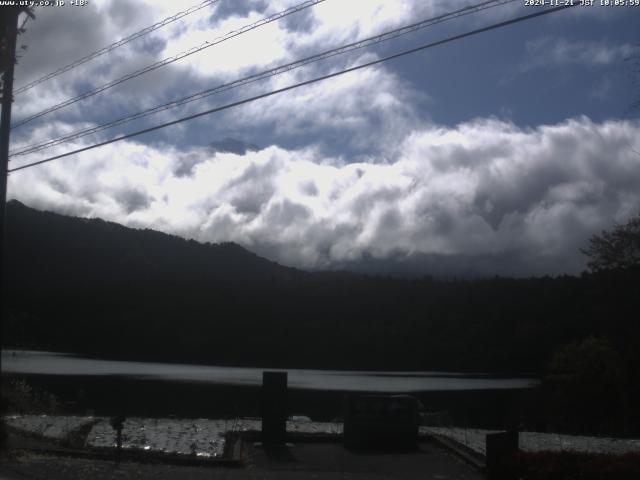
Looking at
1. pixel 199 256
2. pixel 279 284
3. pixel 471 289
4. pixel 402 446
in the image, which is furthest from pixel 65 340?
pixel 402 446

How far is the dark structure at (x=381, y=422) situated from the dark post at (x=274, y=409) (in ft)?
5.05

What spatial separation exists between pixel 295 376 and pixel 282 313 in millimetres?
5922

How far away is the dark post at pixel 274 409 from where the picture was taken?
737 inches

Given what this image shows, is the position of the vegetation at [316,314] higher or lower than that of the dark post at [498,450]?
higher

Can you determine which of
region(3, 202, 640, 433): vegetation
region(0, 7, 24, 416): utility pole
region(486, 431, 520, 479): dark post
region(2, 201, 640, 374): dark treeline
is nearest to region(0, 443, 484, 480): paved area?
region(486, 431, 520, 479): dark post

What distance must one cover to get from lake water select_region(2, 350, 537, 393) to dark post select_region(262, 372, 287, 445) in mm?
41064

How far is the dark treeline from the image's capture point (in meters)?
56.2

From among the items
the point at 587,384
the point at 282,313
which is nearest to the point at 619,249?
the point at 587,384

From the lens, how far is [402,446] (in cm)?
1916

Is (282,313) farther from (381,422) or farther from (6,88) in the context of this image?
(6,88)

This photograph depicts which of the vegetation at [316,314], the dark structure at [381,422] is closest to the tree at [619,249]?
the vegetation at [316,314]

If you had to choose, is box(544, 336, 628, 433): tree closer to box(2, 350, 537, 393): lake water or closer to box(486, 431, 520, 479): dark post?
box(2, 350, 537, 393): lake water

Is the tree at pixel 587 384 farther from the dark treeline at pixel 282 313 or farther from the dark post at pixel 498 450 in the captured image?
the dark post at pixel 498 450

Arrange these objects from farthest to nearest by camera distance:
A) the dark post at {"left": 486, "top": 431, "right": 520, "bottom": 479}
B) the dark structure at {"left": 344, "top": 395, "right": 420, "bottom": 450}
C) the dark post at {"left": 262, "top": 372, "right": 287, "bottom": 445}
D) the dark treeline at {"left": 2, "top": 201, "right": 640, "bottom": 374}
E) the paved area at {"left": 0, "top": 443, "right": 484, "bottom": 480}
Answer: the dark treeline at {"left": 2, "top": 201, "right": 640, "bottom": 374} < the dark structure at {"left": 344, "top": 395, "right": 420, "bottom": 450} < the dark post at {"left": 262, "top": 372, "right": 287, "bottom": 445} < the paved area at {"left": 0, "top": 443, "right": 484, "bottom": 480} < the dark post at {"left": 486, "top": 431, "right": 520, "bottom": 479}
